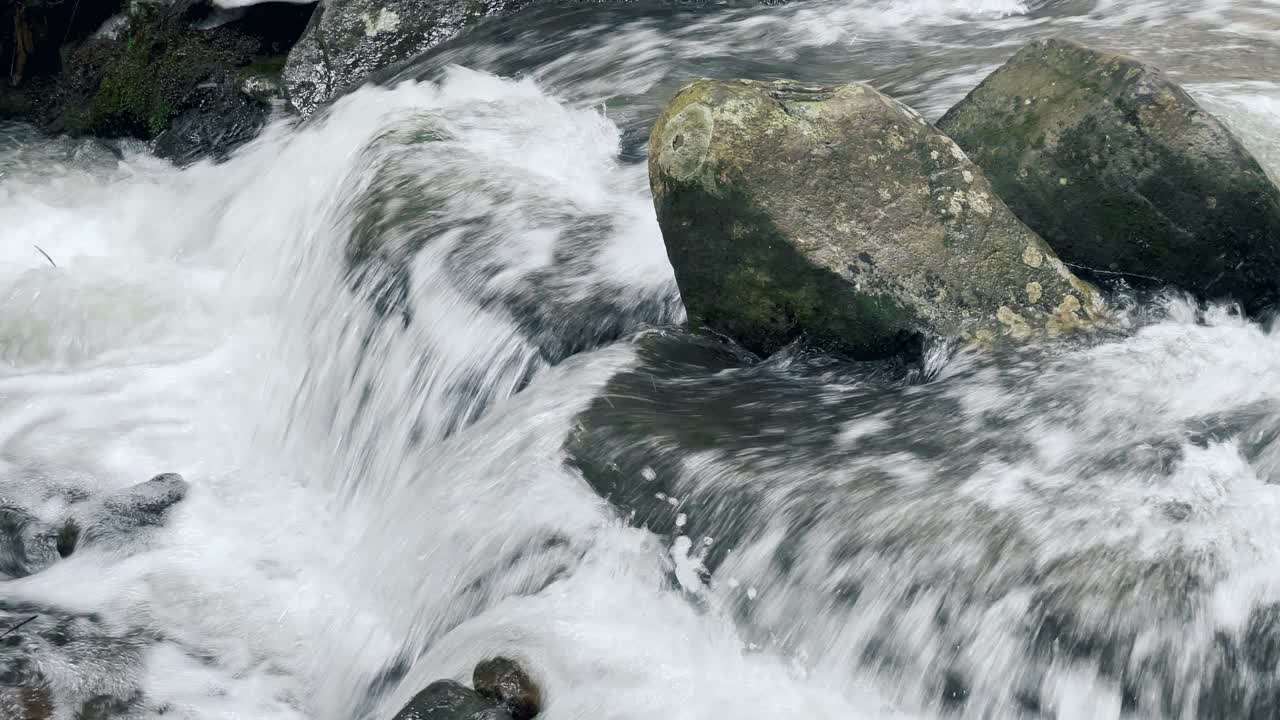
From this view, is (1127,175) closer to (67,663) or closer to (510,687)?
(510,687)

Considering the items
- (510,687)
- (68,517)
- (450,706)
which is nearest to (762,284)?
(510,687)

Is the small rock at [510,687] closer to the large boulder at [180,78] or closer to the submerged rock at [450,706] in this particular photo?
the submerged rock at [450,706]

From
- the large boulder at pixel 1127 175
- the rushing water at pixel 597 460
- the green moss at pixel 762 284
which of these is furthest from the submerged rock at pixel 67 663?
the large boulder at pixel 1127 175

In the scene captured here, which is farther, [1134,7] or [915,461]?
[1134,7]

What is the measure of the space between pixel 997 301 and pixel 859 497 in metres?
1.05

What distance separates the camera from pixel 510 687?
126 inches

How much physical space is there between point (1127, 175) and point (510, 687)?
2.63 meters

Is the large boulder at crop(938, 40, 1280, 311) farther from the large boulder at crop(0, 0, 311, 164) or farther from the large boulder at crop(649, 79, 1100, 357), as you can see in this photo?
the large boulder at crop(0, 0, 311, 164)

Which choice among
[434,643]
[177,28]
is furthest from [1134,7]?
[177,28]

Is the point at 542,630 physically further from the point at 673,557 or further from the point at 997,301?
the point at 997,301

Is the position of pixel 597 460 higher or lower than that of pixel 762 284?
lower

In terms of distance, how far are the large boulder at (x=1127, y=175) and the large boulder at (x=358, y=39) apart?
4670 mm

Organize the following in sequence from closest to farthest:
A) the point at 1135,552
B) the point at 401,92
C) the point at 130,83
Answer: the point at 1135,552 < the point at 401,92 < the point at 130,83

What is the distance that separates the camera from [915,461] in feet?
11.4
